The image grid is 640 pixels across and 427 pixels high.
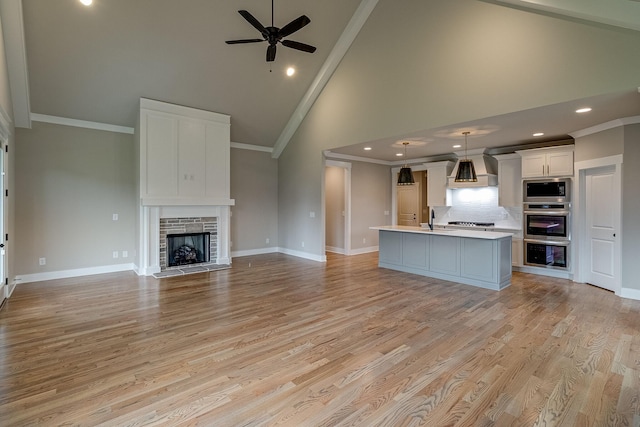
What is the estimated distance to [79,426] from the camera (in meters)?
1.90

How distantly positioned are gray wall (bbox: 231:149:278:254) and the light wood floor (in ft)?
10.8

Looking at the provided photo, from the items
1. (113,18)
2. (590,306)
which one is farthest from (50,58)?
(590,306)

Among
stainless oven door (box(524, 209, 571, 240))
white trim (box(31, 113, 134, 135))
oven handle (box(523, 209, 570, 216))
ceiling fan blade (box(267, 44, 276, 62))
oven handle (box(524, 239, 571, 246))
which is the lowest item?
oven handle (box(524, 239, 571, 246))

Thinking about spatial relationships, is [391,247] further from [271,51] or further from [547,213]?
[271,51]

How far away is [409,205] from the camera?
984 cm

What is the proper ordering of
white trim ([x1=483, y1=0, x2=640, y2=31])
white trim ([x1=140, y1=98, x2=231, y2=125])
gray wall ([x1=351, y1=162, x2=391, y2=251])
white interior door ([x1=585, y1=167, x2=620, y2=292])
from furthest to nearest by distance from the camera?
gray wall ([x1=351, y1=162, x2=391, y2=251]) → white trim ([x1=140, y1=98, x2=231, y2=125]) → white interior door ([x1=585, y1=167, x2=620, y2=292]) → white trim ([x1=483, y1=0, x2=640, y2=31])

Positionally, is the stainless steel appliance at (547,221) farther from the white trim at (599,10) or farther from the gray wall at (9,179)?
the gray wall at (9,179)

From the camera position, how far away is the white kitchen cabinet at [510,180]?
20.7 feet

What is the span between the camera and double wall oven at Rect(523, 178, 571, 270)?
5.61 metres

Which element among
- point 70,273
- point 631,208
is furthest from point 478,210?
point 70,273

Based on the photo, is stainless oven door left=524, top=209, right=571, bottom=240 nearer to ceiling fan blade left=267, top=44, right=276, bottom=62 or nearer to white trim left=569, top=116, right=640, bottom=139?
white trim left=569, top=116, right=640, bottom=139

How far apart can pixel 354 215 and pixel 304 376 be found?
6.14m

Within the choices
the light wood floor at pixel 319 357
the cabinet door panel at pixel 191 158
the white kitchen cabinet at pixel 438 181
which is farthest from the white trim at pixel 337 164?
the light wood floor at pixel 319 357

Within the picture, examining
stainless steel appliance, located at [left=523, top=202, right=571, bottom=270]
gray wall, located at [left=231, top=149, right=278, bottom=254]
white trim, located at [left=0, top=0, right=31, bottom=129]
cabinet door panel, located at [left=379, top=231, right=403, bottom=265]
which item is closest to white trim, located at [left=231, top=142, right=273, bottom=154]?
gray wall, located at [left=231, top=149, right=278, bottom=254]
